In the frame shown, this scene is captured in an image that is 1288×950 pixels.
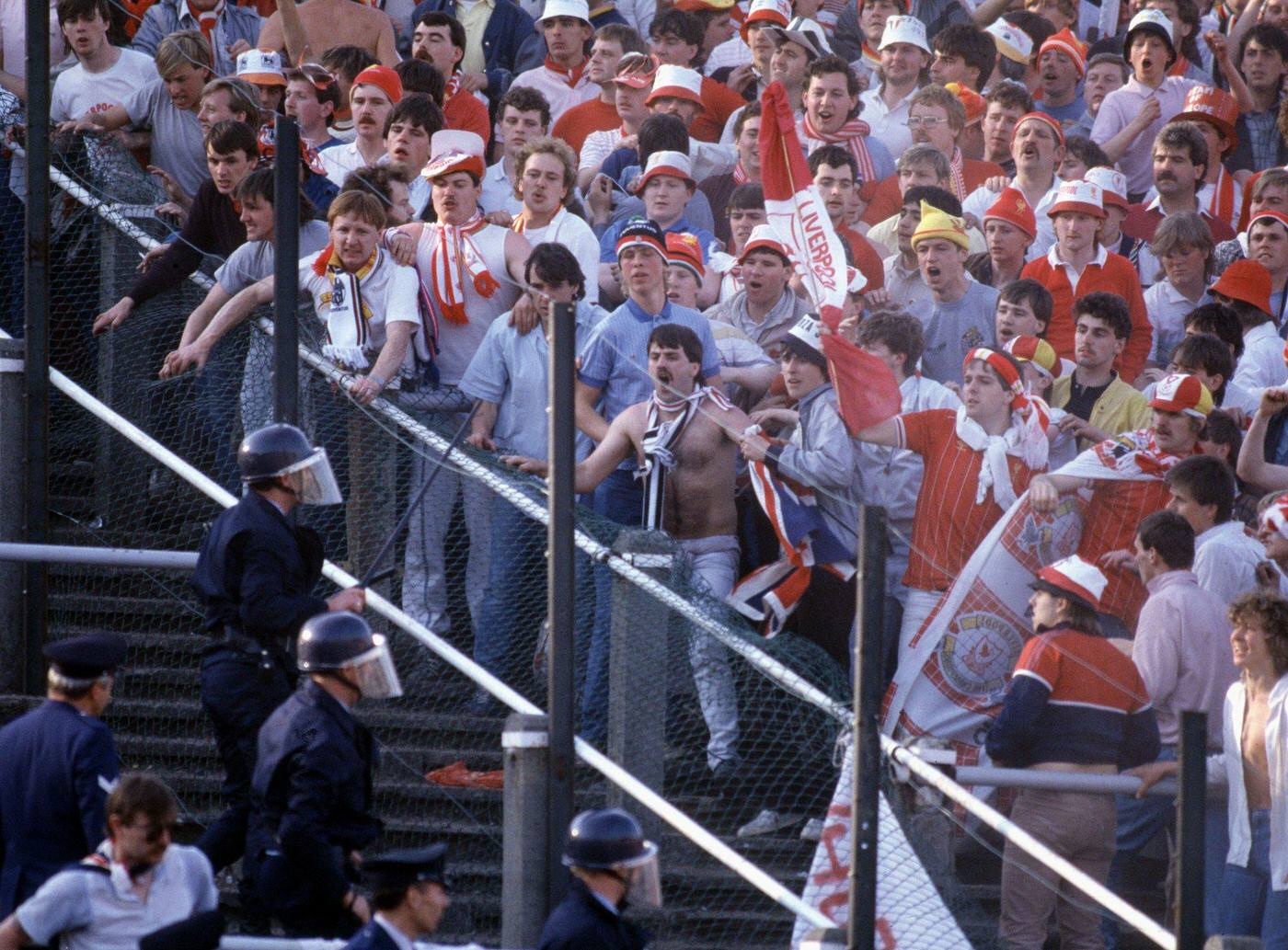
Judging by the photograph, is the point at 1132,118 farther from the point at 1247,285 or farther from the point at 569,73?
Answer: the point at 569,73

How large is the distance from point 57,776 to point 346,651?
886 millimetres

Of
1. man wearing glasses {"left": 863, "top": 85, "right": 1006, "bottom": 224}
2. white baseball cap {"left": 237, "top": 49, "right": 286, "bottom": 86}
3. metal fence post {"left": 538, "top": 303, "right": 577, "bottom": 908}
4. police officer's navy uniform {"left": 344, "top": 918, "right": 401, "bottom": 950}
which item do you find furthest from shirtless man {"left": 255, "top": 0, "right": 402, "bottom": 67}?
police officer's navy uniform {"left": 344, "top": 918, "right": 401, "bottom": 950}

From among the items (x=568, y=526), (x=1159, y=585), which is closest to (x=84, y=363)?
(x=568, y=526)

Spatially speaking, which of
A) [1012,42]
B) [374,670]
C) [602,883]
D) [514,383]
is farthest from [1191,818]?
[1012,42]

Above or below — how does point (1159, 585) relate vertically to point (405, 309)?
below

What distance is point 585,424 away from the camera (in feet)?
26.9

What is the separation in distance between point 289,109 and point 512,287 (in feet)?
7.74

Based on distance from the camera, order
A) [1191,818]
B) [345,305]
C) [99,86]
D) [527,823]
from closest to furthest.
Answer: [1191,818]
[527,823]
[345,305]
[99,86]

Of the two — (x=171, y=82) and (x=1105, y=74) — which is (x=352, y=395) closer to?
(x=171, y=82)

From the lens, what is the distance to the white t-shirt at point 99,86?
10.4m

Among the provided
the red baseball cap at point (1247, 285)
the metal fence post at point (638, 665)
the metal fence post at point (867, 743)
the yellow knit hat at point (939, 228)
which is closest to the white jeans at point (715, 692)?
the metal fence post at point (638, 665)

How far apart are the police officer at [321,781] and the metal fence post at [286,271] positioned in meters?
1.32

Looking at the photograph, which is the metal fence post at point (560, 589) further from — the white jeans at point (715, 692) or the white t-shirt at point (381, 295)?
the white t-shirt at point (381, 295)

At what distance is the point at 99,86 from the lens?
1047 cm
